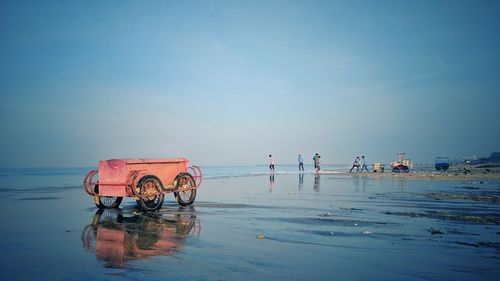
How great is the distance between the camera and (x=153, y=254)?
620 cm

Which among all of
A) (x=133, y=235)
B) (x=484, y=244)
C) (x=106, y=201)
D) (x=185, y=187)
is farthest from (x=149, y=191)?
(x=484, y=244)

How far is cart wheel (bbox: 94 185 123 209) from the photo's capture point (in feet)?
41.5

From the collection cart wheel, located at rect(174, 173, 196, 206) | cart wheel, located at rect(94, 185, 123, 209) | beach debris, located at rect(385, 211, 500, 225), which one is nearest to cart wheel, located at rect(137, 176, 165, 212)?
cart wheel, located at rect(174, 173, 196, 206)

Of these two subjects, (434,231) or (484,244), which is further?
(434,231)

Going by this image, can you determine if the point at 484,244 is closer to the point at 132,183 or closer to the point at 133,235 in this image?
the point at 133,235

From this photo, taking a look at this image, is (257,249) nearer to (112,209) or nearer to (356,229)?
(356,229)

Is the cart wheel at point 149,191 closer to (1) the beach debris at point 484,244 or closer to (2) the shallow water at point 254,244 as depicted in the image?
(2) the shallow water at point 254,244

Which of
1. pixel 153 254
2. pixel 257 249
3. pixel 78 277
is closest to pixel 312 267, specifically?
pixel 257 249

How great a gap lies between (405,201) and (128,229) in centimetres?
1136

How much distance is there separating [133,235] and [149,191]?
4160 millimetres

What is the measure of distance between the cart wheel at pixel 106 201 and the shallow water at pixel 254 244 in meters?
0.56

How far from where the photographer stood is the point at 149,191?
12.0 metres

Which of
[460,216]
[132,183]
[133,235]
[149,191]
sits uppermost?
[132,183]

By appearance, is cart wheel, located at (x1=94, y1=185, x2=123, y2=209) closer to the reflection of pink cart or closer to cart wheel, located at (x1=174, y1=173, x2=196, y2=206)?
the reflection of pink cart
